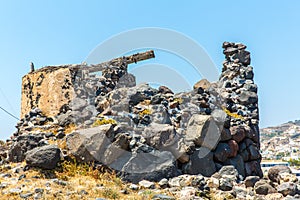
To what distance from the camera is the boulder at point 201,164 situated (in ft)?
31.3

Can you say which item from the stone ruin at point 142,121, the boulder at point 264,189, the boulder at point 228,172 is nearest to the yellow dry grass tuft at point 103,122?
the stone ruin at point 142,121

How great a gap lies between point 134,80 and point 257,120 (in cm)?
495

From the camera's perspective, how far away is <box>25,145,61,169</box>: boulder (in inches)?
328

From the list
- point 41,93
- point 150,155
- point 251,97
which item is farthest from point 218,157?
point 41,93

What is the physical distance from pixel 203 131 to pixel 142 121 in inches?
67.1

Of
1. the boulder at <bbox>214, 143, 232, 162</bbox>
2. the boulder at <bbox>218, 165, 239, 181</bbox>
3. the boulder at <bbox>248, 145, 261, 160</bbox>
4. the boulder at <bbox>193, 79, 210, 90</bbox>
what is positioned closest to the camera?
the boulder at <bbox>218, 165, 239, 181</bbox>

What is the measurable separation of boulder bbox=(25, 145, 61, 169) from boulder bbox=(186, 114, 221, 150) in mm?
3562

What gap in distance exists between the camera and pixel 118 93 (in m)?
11.2

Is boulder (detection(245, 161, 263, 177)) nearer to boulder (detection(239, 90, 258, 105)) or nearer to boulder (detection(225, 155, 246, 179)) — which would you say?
boulder (detection(225, 155, 246, 179))

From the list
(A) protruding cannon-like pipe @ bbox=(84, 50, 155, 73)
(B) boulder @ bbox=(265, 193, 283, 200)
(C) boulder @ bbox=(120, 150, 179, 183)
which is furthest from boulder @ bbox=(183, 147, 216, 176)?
(A) protruding cannon-like pipe @ bbox=(84, 50, 155, 73)

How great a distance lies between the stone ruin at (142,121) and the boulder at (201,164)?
26 millimetres

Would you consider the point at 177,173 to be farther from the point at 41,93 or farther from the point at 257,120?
the point at 41,93

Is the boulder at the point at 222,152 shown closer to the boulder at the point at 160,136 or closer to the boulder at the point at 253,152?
the boulder at the point at 253,152

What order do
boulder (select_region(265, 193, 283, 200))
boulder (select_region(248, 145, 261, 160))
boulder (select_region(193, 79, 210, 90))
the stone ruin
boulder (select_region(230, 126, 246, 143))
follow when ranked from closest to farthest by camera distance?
boulder (select_region(265, 193, 283, 200)), the stone ruin, boulder (select_region(230, 126, 246, 143)), boulder (select_region(248, 145, 261, 160)), boulder (select_region(193, 79, 210, 90))
